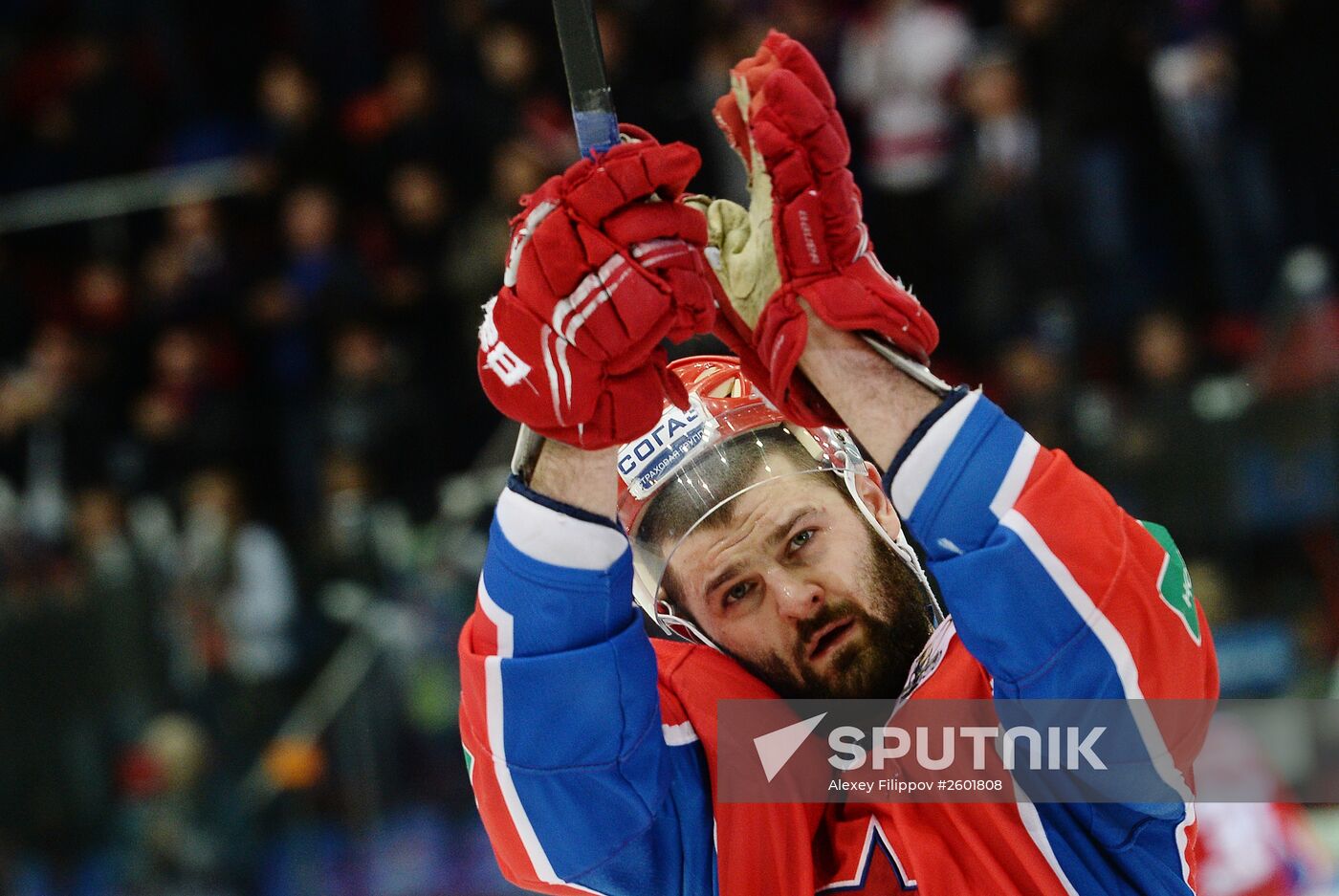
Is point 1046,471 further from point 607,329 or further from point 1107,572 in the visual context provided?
point 607,329

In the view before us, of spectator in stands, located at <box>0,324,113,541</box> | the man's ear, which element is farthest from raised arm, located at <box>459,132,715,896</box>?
spectator in stands, located at <box>0,324,113,541</box>

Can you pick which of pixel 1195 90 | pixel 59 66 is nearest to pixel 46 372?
pixel 59 66

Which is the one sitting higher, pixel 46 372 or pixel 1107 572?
pixel 1107 572

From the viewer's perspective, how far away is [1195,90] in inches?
227

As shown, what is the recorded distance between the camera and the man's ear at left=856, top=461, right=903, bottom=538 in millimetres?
2502

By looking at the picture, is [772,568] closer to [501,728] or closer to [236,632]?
[501,728]

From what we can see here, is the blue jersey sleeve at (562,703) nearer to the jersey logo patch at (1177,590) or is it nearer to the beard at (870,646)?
the beard at (870,646)

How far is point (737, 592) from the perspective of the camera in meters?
2.44

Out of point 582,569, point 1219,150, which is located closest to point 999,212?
point 1219,150

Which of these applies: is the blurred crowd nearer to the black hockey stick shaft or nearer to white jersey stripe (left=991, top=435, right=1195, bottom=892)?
white jersey stripe (left=991, top=435, right=1195, bottom=892)

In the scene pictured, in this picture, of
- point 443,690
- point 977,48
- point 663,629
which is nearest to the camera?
point 663,629

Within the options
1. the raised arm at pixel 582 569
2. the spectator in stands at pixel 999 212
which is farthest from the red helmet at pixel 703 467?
the spectator in stands at pixel 999 212

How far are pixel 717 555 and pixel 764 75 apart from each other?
0.77 m

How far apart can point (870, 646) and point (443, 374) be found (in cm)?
484
